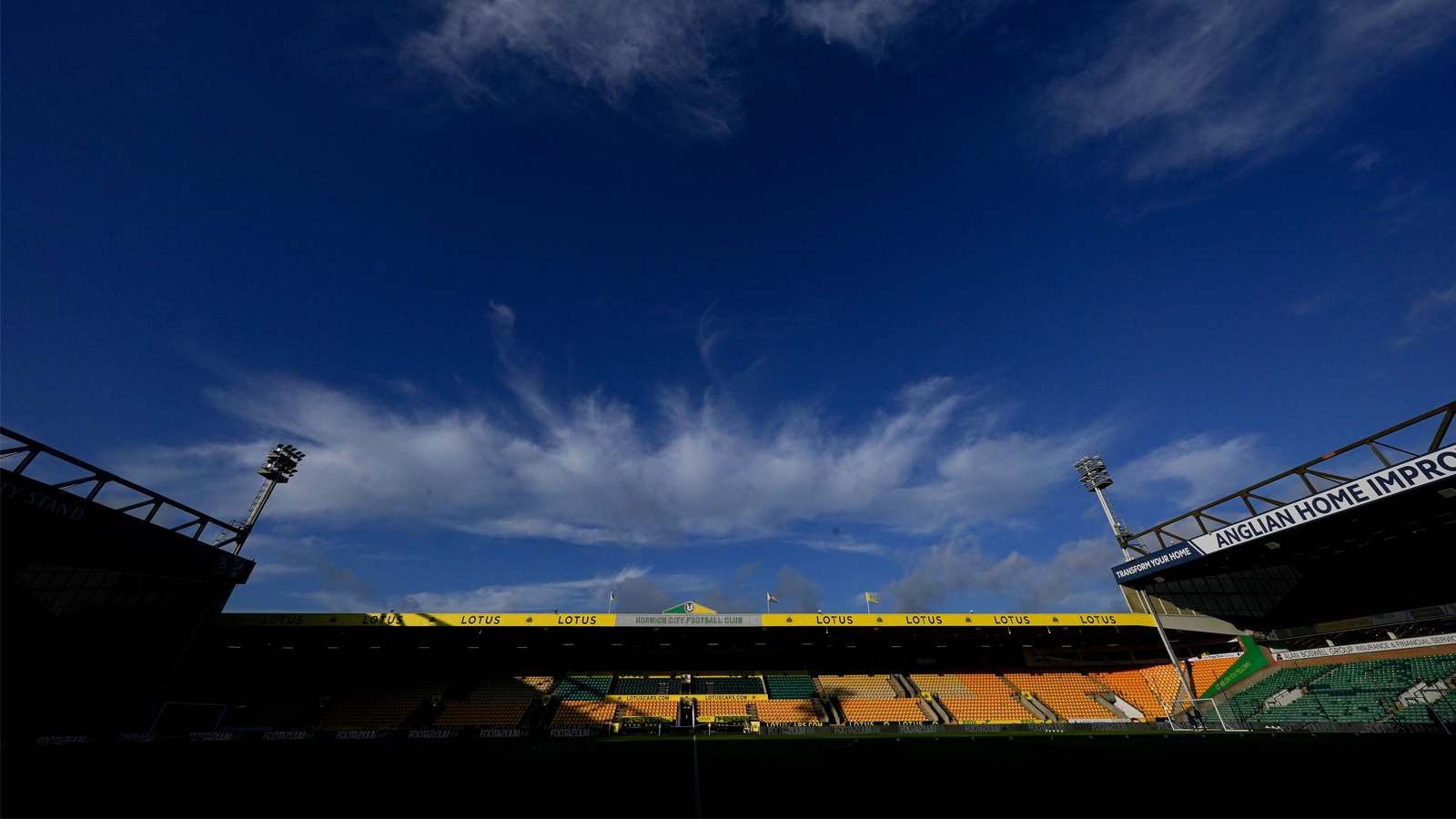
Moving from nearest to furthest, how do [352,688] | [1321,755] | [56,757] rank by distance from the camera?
1. [1321,755]
2. [56,757]
3. [352,688]

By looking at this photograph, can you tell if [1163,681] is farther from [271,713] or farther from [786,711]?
[271,713]

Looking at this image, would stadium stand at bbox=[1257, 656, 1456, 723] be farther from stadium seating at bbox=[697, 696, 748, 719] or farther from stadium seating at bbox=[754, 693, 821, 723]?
stadium seating at bbox=[697, 696, 748, 719]

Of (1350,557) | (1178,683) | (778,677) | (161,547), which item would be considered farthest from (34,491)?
(1350,557)

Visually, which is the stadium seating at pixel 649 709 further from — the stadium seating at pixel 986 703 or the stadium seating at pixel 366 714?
the stadium seating at pixel 986 703

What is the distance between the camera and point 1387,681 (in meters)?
28.2

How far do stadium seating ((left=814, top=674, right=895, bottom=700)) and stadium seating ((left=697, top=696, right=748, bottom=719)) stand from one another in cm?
741

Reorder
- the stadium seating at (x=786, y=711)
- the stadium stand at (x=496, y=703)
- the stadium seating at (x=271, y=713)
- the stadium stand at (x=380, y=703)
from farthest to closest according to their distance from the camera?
the stadium seating at (x=786, y=711), the stadium stand at (x=496, y=703), the stadium stand at (x=380, y=703), the stadium seating at (x=271, y=713)

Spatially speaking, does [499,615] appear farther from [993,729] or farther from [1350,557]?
[1350,557]

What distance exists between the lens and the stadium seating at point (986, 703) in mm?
38625

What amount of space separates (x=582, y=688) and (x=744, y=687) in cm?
1303

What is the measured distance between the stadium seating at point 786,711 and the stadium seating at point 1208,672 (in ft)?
94.3

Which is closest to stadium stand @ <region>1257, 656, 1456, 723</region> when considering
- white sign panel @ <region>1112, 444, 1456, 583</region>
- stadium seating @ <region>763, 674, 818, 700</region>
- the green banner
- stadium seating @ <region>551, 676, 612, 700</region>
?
the green banner

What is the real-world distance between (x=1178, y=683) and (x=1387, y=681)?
1315 cm

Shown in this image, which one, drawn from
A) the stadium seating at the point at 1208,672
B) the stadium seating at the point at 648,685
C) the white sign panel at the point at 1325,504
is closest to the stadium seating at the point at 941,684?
the stadium seating at the point at 1208,672
